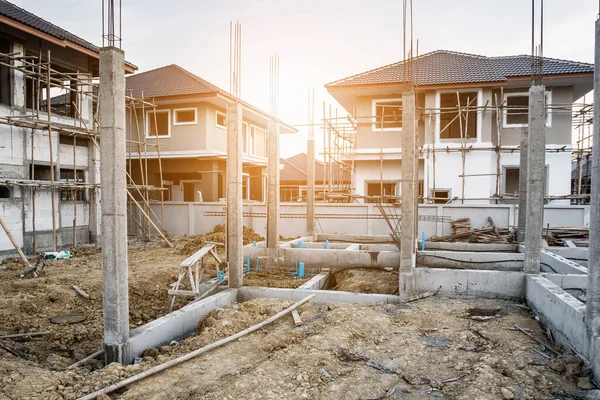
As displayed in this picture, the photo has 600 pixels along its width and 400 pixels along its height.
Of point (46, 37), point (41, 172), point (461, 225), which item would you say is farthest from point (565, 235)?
point (46, 37)

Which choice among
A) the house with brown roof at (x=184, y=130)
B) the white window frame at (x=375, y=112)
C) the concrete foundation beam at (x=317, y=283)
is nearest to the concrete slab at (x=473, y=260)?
the concrete foundation beam at (x=317, y=283)

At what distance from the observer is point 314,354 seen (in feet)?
16.1

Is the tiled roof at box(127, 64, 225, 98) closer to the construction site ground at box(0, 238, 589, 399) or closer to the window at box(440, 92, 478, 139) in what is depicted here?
the window at box(440, 92, 478, 139)

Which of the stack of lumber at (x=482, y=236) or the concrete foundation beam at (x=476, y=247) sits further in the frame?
the stack of lumber at (x=482, y=236)

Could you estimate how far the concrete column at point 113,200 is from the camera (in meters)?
4.76

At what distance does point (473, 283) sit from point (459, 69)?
13.3 metres

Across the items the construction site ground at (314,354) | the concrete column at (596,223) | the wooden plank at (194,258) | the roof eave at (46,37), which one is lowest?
the construction site ground at (314,354)

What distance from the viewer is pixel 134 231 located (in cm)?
1809

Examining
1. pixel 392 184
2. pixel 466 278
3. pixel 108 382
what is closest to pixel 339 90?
pixel 392 184

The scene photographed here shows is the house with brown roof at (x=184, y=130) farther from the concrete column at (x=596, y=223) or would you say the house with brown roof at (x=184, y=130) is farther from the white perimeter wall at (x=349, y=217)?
the concrete column at (x=596, y=223)

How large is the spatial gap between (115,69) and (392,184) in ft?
50.2

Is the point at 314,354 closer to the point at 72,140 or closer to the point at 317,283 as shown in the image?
the point at 317,283

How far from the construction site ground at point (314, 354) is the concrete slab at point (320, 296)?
1.09 ft

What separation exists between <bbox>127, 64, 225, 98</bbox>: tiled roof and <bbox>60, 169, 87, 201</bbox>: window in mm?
5289
